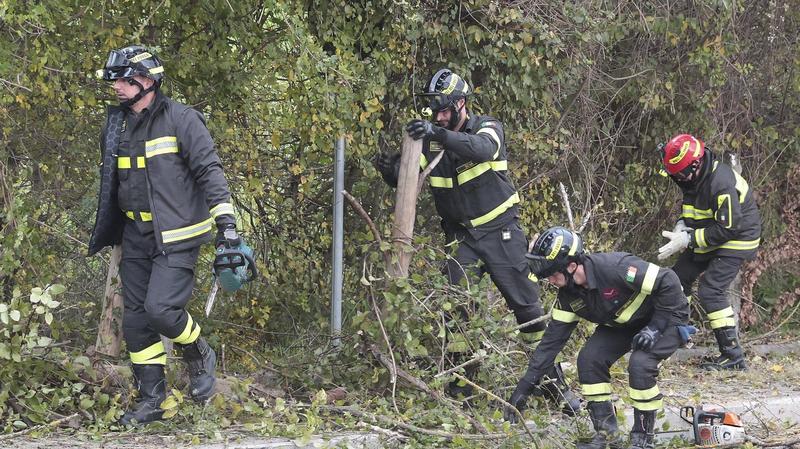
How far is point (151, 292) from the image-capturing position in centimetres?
555

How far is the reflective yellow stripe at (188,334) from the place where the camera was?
5691 mm

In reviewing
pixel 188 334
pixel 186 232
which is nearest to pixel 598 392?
pixel 188 334

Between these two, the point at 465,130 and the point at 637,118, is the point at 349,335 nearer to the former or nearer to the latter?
the point at 465,130

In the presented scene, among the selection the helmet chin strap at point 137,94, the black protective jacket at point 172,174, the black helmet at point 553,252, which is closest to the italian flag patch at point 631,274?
the black helmet at point 553,252

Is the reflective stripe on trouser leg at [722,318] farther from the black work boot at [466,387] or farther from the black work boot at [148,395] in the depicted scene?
the black work boot at [148,395]

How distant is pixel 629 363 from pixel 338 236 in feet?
7.53

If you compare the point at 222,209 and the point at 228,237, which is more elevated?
the point at 222,209

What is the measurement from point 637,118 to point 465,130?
3.46 meters

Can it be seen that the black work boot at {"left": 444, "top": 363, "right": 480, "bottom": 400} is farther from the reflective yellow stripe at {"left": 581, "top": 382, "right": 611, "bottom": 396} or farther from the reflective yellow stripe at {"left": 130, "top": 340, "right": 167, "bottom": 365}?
the reflective yellow stripe at {"left": 130, "top": 340, "right": 167, "bottom": 365}

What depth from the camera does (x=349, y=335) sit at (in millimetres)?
6656

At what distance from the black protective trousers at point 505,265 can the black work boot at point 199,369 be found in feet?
5.34

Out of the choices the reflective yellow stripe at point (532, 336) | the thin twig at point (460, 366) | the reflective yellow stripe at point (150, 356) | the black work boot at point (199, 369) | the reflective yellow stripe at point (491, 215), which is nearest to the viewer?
the reflective yellow stripe at point (150, 356)

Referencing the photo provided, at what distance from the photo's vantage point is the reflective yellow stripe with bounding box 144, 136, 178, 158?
5539 millimetres

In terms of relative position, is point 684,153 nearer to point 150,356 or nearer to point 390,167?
point 390,167
